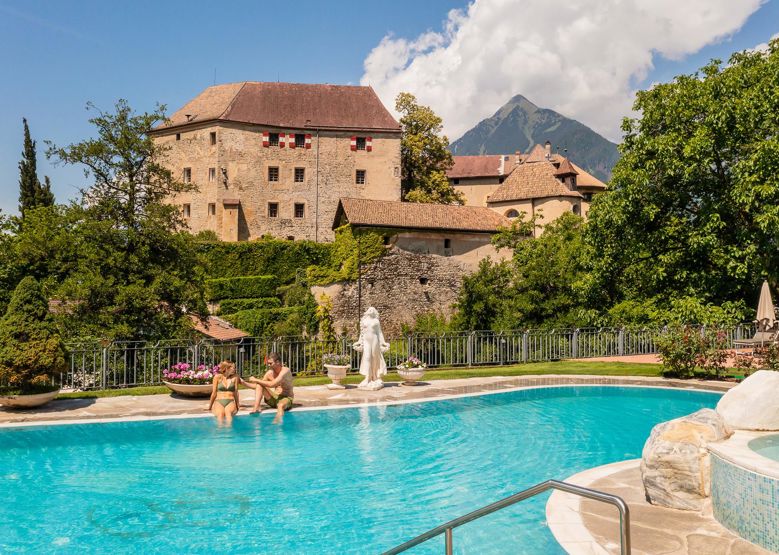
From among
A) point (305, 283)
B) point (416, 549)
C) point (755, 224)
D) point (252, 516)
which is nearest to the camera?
A: point (416, 549)

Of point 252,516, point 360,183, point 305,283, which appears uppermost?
point 360,183

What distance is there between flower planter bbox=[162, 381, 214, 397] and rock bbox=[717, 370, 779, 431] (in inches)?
413

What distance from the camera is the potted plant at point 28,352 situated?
39.4 feet

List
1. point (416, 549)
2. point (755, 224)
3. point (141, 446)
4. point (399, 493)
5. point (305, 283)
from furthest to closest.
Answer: point (305, 283) → point (755, 224) → point (141, 446) → point (399, 493) → point (416, 549)

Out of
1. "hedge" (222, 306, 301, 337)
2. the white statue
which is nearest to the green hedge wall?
"hedge" (222, 306, 301, 337)

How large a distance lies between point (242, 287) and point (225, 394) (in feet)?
93.7

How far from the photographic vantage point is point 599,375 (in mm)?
17953

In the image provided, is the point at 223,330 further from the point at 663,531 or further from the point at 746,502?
the point at 746,502

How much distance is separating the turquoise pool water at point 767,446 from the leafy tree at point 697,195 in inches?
683

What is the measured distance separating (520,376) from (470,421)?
5.57 meters

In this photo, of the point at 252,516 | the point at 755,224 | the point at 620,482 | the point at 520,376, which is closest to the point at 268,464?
the point at 252,516

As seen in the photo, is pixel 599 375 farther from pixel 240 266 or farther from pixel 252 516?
pixel 240 266

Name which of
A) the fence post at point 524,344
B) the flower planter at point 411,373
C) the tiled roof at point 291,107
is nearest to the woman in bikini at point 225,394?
the flower planter at point 411,373

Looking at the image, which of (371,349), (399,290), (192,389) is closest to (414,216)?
(399,290)
